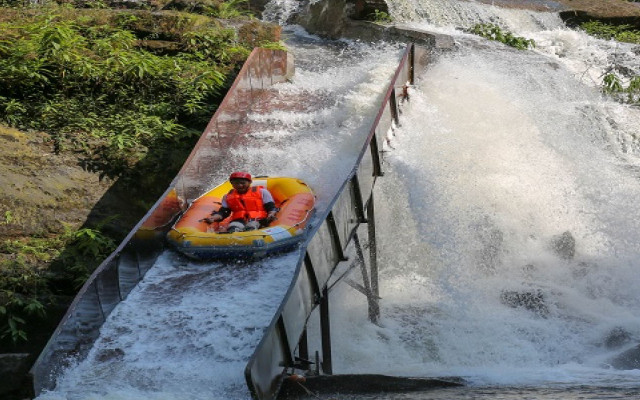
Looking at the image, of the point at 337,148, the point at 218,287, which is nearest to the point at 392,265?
the point at 337,148

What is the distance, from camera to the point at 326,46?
16344 millimetres

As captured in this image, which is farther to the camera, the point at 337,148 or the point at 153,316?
the point at 337,148

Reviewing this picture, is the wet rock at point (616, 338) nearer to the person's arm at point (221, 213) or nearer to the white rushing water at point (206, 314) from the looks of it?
the white rushing water at point (206, 314)

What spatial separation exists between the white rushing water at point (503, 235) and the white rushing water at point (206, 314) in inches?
41.0

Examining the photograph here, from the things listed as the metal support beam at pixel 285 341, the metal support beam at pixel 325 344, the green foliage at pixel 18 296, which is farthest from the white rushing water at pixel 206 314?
the green foliage at pixel 18 296

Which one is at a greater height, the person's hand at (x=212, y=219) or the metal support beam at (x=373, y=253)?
the person's hand at (x=212, y=219)

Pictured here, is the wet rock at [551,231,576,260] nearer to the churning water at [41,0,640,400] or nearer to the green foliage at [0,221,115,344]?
the churning water at [41,0,640,400]

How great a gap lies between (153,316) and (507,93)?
7961 millimetres

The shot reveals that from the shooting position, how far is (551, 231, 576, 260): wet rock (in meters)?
10.6

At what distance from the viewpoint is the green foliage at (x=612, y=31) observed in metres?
18.0

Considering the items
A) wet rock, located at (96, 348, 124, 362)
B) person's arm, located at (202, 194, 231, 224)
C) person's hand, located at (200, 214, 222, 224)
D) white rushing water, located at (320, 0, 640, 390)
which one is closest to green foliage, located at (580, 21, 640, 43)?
white rushing water, located at (320, 0, 640, 390)

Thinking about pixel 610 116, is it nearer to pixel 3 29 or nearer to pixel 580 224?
pixel 580 224

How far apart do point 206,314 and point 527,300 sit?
4.29 metres

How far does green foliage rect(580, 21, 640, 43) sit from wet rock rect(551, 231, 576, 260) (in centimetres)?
859
